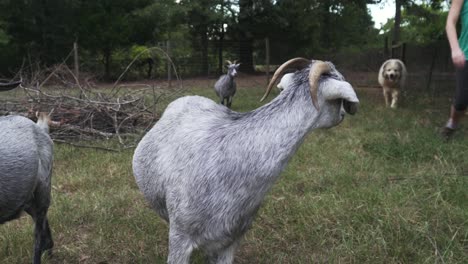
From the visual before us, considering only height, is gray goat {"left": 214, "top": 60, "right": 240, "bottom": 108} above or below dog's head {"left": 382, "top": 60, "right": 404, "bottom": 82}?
below

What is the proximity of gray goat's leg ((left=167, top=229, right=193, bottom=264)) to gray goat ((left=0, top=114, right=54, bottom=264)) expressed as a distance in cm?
78

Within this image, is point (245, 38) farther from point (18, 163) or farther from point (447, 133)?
point (18, 163)

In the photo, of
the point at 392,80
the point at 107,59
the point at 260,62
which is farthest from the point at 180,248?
the point at 260,62

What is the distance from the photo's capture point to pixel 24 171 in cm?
207

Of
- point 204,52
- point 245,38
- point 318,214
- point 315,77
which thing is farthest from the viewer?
point 245,38

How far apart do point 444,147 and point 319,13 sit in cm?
1693

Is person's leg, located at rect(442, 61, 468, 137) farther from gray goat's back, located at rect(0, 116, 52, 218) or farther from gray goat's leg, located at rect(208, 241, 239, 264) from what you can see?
gray goat's back, located at rect(0, 116, 52, 218)

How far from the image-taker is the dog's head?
8.75 metres

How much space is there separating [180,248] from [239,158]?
468 mm

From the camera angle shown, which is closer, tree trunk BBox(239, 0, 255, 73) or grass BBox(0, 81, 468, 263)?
grass BBox(0, 81, 468, 263)

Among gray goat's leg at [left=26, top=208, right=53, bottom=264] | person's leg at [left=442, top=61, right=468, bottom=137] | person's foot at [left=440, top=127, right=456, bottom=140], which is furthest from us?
person's foot at [left=440, top=127, right=456, bottom=140]

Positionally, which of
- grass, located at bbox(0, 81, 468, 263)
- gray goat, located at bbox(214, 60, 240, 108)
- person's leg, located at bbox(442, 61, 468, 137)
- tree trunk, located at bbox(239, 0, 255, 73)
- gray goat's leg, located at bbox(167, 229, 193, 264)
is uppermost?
tree trunk, located at bbox(239, 0, 255, 73)

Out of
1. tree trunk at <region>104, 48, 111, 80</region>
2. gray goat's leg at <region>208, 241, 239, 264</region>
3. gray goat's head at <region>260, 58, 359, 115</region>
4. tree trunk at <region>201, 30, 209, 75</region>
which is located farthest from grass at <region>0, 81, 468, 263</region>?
tree trunk at <region>201, 30, 209, 75</region>

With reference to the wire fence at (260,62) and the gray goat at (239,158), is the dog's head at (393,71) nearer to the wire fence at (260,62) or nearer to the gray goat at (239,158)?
the wire fence at (260,62)
